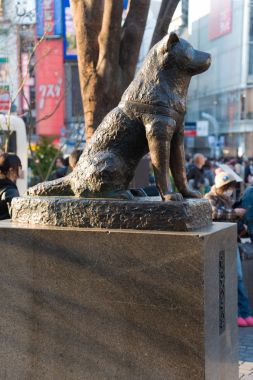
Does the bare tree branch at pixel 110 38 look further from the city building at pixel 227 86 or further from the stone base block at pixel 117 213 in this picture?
the city building at pixel 227 86

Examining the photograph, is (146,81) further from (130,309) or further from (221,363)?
(221,363)

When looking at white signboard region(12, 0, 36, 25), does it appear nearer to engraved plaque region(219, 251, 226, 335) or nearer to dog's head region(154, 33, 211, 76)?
dog's head region(154, 33, 211, 76)

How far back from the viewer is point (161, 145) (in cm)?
338

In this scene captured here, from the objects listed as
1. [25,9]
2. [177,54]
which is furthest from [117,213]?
[25,9]

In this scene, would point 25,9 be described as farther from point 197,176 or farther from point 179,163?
point 179,163

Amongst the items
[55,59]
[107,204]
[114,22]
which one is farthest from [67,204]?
[55,59]

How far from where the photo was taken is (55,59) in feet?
108

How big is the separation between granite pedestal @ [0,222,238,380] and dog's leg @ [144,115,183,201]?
379 millimetres

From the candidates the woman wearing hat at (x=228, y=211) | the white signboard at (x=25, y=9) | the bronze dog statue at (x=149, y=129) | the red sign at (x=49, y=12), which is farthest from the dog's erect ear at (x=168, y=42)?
the white signboard at (x=25, y=9)

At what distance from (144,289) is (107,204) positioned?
1.74 ft

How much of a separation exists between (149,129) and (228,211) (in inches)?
119

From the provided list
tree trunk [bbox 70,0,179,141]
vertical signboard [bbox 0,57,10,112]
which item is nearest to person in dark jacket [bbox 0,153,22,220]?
tree trunk [bbox 70,0,179,141]

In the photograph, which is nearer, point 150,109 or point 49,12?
point 150,109

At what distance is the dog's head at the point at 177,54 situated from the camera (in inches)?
135
